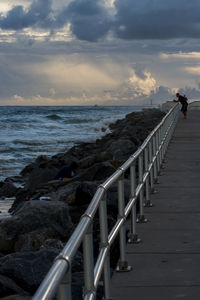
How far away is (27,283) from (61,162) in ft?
49.8

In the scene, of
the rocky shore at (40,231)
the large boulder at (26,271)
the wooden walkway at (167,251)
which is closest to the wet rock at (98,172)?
the rocky shore at (40,231)

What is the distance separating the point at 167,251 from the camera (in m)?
6.01

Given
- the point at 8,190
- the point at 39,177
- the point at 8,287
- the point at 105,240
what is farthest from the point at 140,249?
the point at 39,177

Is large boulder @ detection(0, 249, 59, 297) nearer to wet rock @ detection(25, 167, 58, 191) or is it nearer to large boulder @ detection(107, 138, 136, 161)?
wet rock @ detection(25, 167, 58, 191)

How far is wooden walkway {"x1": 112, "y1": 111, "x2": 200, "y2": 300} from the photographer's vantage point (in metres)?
4.77

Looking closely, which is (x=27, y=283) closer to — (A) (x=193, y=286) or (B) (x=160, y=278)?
(B) (x=160, y=278)

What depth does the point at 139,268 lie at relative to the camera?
5.43m

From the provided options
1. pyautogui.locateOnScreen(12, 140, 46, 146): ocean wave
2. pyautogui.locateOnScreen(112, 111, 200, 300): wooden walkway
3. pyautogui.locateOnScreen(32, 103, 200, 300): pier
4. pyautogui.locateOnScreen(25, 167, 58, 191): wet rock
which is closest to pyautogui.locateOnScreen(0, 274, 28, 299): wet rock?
pyautogui.locateOnScreen(32, 103, 200, 300): pier

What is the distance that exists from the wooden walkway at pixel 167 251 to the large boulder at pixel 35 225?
1351mm

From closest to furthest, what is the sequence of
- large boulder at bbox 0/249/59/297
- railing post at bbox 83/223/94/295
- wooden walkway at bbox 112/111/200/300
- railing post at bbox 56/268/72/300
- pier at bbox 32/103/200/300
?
1. railing post at bbox 56/268/72/300
2. pier at bbox 32/103/200/300
3. railing post at bbox 83/223/94/295
4. wooden walkway at bbox 112/111/200/300
5. large boulder at bbox 0/249/59/297

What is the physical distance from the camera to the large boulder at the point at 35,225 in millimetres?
8125

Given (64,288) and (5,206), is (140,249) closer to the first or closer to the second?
(64,288)

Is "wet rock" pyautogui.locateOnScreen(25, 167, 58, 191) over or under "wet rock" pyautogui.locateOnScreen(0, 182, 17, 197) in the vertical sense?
over

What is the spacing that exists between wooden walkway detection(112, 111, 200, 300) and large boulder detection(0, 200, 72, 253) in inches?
53.2
